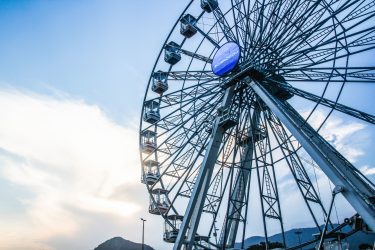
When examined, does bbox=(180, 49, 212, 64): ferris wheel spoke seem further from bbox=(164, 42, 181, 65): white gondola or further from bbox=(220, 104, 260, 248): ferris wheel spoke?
bbox=(220, 104, 260, 248): ferris wheel spoke

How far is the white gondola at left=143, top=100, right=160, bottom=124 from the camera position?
19672mm

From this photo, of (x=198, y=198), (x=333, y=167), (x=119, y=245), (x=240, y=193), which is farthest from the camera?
(x=119, y=245)

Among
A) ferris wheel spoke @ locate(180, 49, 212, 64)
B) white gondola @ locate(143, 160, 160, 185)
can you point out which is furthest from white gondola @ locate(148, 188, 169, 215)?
ferris wheel spoke @ locate(180, 49, 212, 64)

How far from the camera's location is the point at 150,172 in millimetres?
18750

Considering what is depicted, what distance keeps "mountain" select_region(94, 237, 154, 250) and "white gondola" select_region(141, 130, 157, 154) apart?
226 feet

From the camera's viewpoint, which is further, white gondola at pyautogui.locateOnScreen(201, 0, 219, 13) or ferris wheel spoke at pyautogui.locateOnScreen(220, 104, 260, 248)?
white gondola at pyautogui.locateOnScreen(201, 0, 219, 13)

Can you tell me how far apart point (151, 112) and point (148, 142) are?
69.4 inches

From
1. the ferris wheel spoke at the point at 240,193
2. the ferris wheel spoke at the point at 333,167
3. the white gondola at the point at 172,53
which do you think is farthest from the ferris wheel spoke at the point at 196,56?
the ferris wheel spoke at the point at 333,167

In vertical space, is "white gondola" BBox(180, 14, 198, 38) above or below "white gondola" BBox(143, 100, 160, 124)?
above

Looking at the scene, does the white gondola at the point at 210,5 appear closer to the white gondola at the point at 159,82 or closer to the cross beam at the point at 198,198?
the white gondola at the point at 159,82

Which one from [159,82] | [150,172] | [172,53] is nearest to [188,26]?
[172,53]

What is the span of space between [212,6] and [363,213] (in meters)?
15.0

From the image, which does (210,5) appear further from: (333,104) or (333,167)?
(333,167)

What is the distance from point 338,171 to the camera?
8867 millimetres
